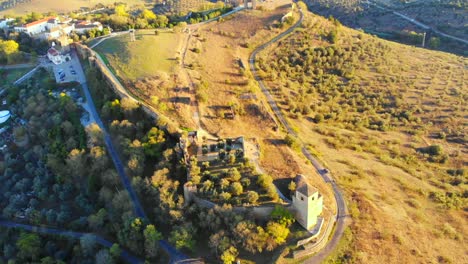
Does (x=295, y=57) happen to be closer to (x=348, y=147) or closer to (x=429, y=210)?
(x=348, y=147)

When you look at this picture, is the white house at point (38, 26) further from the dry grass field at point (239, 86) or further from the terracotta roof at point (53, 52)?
the dry grass field at point (239, 86)

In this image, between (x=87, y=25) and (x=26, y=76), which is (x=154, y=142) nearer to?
(x=26, y=76)

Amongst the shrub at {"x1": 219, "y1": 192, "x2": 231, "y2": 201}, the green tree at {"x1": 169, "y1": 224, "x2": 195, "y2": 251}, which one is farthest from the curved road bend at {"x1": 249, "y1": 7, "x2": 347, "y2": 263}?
the green tree at {"x1": 169, "y1": 224, "x2": 195, "y2": 251}

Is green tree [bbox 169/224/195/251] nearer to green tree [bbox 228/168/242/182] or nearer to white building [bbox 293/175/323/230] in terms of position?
green tree [bbox 228/168/242/182]

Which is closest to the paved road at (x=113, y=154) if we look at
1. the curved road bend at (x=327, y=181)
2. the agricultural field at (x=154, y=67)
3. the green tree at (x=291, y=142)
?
the agricultural field at (x=154, y=67)

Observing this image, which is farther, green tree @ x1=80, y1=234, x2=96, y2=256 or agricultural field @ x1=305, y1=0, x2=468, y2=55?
agricultural field @ x1=305, y1=0, x2=468, y2=55

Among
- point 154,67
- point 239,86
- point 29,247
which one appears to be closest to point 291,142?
point 239,86

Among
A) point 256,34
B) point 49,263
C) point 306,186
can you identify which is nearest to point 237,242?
point 306,186
